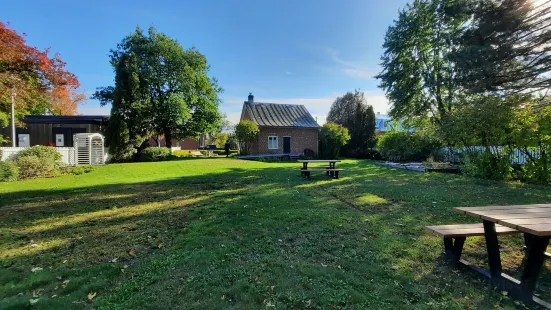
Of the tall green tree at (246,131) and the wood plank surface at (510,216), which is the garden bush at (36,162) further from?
the wood plank surface at (510,216)

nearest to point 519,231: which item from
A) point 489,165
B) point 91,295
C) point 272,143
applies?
point 91,295

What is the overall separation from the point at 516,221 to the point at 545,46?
1097 cm

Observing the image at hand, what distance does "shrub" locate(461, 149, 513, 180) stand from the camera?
9922mm

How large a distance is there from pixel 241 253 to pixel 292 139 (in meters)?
23.3

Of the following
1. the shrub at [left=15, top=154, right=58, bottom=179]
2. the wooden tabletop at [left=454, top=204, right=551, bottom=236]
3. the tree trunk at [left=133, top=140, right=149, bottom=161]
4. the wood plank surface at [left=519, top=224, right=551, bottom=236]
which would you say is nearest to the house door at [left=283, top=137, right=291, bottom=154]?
the tree trunk at [left=133, top=140, right=149, bottom=161]

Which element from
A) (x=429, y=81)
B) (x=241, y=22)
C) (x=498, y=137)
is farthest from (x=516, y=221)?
(x=429, y=81)

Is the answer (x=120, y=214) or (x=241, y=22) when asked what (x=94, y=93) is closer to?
(x=241, y=22)

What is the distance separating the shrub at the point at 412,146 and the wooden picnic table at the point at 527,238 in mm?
16683

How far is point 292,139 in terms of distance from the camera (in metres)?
26.5

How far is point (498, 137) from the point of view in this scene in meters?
9.88

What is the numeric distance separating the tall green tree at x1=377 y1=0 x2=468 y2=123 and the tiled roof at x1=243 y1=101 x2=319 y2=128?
876cm

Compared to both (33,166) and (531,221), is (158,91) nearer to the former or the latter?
(33,166)

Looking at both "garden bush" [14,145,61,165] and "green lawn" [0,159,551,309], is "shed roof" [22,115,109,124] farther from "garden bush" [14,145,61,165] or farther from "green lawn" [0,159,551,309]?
"green lawn" [0,159,551,309]

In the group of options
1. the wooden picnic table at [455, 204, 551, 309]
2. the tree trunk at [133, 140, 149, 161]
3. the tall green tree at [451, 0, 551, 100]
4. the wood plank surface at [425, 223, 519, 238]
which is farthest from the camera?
the tree trunk at [133, 140, 149, 161]
